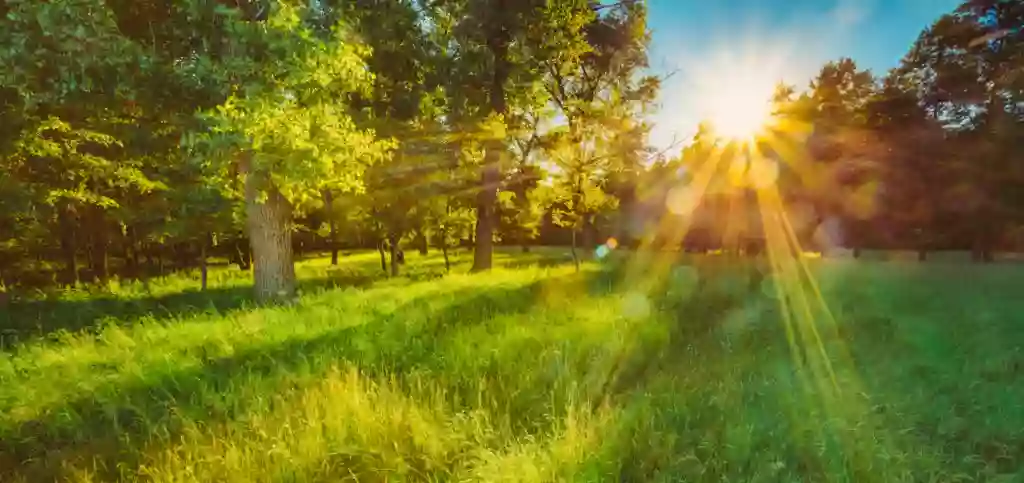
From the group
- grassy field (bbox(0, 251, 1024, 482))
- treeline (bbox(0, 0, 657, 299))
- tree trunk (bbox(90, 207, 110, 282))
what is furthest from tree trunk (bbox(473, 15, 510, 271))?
tree trunk (bbox(90, 207, 110, 282))

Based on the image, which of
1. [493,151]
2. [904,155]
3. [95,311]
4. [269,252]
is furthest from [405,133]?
[904,155]

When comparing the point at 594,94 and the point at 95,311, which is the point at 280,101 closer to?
the point at 95,311

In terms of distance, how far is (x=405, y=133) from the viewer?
1622cm

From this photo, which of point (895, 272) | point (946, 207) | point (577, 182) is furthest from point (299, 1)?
point (946, 207)

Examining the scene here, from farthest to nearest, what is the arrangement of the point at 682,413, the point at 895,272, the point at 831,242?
the point at 831,242, the point at 895,272, the point at 682,413

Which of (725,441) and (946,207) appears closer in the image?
(725,441)

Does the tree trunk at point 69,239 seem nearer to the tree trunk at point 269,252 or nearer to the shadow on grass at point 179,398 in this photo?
the tree trunk at point 269,252

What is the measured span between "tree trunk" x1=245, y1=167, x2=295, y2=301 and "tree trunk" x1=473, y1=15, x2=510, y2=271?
8375 mm

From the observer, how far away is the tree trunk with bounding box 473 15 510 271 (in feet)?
57.6

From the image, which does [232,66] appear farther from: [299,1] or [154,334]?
[154,334]

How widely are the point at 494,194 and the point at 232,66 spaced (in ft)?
37.1

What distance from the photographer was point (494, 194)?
1894cm

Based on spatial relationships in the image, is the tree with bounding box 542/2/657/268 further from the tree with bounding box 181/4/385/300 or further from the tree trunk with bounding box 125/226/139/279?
the tree trunk with bounding box 125/226/139/279

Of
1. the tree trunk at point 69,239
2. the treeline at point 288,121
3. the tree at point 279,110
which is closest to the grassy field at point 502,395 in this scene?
the tree at point 279,110
